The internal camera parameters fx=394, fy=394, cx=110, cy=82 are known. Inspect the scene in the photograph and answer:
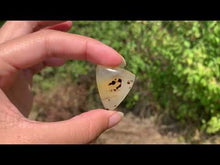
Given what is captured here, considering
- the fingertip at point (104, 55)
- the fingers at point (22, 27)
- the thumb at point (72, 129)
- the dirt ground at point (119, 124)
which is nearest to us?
the thumb at point (72, 129)

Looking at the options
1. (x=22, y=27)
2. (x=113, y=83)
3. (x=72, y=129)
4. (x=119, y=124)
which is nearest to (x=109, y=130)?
(x=119, y=124)

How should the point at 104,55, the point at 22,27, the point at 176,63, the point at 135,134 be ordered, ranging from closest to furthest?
the point at 104,55
the point at 22,27
the point at 176,63
the point at 135,134

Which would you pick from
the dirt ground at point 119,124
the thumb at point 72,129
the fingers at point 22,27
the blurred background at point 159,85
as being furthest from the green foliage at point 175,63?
the thumb at point 72,129

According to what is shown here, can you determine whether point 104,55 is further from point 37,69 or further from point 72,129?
point 37,69

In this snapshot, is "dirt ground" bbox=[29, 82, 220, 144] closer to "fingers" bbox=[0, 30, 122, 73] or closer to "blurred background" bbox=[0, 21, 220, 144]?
"blurred background" bbox=[0, 21, 220, 144]

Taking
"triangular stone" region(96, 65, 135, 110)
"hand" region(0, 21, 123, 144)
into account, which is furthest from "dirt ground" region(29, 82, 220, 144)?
"triangular stone" region(96, 65, 135, 110)

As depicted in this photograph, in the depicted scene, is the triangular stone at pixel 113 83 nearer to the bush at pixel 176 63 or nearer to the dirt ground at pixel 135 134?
the bush at pixel 176 63

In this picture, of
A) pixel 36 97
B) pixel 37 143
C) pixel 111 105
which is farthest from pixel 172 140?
pixel 37 143
